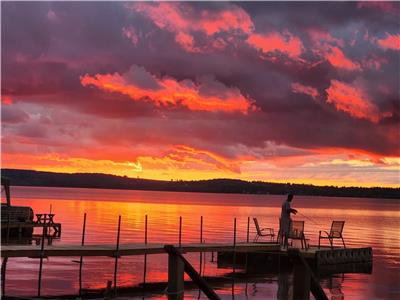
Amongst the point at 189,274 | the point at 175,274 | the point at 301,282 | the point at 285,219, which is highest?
the point at 285,219

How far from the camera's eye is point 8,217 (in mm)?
41812

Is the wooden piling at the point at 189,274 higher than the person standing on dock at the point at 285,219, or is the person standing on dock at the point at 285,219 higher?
the person standing on dock at the point at 285,219

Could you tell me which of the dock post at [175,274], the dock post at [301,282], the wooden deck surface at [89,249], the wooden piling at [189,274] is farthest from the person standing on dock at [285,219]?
the dock post at [301,282]

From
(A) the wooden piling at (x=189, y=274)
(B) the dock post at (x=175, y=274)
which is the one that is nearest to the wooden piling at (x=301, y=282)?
(A) the wooden piling at (x=189, y=274)

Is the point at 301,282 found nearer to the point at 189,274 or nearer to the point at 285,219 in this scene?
the point at 189,274

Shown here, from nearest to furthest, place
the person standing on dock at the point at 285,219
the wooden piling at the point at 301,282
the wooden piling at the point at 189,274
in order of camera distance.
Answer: the wooden piling at the point at 301,282 → the wooden piling at the point at 189,274 → the person standing on dock at the point at 285,219

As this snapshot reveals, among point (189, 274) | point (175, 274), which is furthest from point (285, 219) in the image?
point (189, 274)

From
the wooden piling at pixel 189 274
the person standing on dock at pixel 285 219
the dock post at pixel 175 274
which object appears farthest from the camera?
the person standing on dock at pixel 285 219

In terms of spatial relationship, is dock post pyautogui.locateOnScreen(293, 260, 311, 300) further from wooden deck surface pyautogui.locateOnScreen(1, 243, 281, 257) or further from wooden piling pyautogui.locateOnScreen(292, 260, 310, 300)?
wooden deck surface pyautogui.locateOnScreen(1, 243, 281, 257)

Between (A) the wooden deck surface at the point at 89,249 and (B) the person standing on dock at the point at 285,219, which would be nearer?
(A) the wooden deck surface at the point at 89,249

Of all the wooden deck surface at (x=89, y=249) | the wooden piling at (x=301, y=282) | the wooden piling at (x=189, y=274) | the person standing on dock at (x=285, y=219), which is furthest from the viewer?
the person standing on dock at (x=285, y=219)

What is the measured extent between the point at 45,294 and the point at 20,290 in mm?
1206

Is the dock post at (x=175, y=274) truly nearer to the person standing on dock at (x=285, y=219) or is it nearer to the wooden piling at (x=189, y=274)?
the wooden piling at (x=189, y=274)

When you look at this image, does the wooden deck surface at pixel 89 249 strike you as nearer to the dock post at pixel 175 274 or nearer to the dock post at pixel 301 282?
the dock post at pixel 175 274
